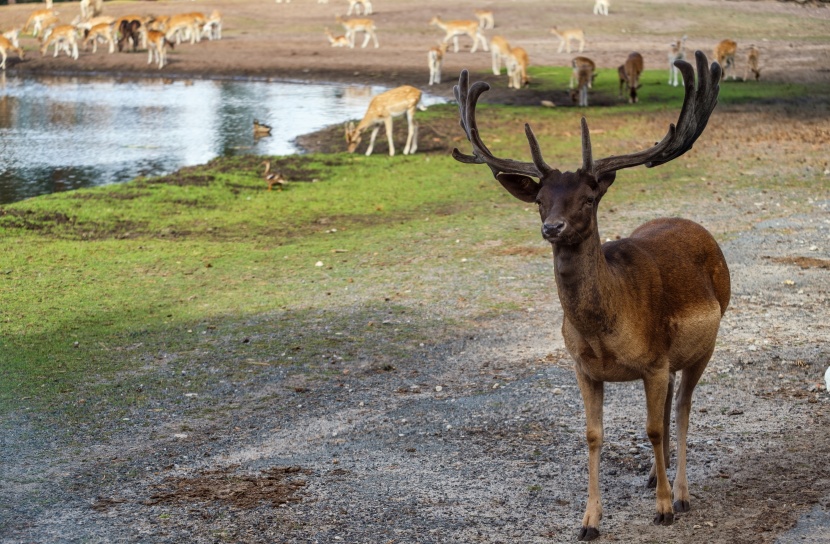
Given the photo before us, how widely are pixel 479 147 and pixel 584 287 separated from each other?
113cm

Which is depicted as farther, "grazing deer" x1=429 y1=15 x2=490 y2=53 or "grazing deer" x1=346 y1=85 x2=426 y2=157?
"grazing deer" x1=429 y1=15 x2=490 y2=53

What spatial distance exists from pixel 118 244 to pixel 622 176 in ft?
24.3

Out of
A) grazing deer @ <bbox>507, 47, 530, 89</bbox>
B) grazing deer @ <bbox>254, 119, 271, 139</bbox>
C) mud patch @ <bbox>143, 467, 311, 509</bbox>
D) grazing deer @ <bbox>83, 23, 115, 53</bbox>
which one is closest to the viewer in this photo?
mud patch @ <bbox>143, 467, 311, 509</bbox>

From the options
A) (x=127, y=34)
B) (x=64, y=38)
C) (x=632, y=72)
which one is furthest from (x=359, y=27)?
(x=632, y=72)

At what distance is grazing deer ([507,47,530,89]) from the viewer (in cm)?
2789

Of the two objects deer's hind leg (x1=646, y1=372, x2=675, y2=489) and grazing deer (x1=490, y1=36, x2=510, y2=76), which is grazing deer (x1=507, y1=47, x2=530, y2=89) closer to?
grazing deer (x1=490, y1=36, x2=510, y2=76)

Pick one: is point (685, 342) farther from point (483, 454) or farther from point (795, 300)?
point (795, 300)

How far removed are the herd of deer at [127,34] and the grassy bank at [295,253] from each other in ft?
69.6

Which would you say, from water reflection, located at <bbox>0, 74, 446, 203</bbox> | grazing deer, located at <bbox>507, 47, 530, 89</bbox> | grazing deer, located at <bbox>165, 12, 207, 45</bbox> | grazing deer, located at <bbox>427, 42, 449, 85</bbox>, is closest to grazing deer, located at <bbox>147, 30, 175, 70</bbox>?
water reflection, located at <bbox>0, 74, 446, 203</bbox>

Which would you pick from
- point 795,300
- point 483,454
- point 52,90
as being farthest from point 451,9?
point 483,454

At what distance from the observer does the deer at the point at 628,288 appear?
17.7ft

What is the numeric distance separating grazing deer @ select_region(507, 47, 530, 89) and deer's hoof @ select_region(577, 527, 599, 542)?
23.2 metres

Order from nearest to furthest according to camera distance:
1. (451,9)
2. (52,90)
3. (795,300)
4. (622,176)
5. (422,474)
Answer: (422,474), (795,300), (622,176), (52,90), (451,9)

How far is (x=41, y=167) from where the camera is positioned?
66.4ft
